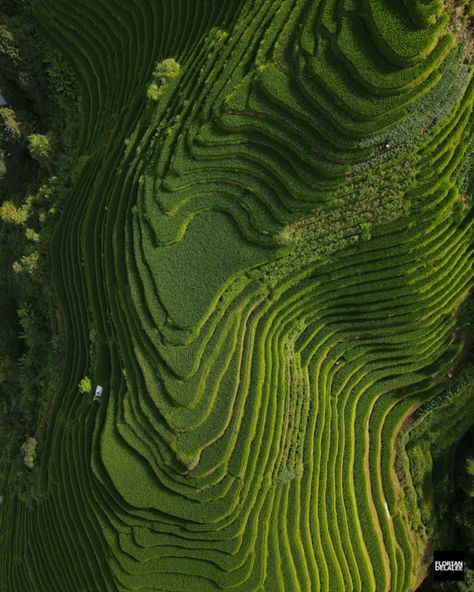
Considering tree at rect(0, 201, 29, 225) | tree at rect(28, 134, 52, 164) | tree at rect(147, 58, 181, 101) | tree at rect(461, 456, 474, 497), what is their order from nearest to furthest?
tree at rect(147, 58, 181, 101)
tree at rect(461, 456, 474, 497)
tree at rect(28, 134, 52, 164)
tree at rect(0, 201, 29, 225)

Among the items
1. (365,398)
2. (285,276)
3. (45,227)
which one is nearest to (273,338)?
(285,276)

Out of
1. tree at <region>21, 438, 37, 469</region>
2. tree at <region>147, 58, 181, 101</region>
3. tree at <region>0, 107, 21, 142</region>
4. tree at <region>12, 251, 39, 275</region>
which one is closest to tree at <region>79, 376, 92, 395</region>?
tree at <region>21, 438, 37, 469</region>

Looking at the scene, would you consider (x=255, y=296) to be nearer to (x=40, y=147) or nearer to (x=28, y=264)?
(x=28, y=264)

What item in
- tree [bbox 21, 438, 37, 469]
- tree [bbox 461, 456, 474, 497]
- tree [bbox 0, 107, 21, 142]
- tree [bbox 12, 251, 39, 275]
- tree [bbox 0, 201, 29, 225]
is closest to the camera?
tree [bbox 461, 456, 474, 497]

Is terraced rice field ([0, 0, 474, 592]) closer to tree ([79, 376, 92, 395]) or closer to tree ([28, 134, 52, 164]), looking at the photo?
tree ([79, 376, 92, 395])

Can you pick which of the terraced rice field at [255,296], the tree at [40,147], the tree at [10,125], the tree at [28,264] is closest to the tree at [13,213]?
the tree at [28,264]

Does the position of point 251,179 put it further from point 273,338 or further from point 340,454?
point 340,454
